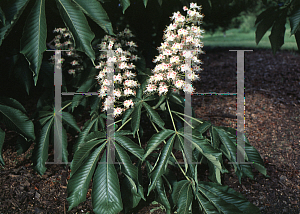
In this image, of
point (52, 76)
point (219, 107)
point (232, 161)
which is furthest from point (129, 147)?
point (219, 107)

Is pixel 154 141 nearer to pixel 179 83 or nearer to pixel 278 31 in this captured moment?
pixel 179 83

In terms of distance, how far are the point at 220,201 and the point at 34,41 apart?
96 cm

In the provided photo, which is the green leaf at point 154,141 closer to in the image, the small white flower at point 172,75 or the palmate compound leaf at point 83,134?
the small white flower at point 172,75

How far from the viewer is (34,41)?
893 millimetres

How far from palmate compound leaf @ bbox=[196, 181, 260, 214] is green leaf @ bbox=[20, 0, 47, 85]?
0.83 meters

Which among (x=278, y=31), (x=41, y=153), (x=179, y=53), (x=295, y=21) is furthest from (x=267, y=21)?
(x=41, y=153)

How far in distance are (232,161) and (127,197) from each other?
1.78ft

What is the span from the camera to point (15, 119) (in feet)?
3.86

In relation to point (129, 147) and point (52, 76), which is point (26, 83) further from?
point (129, 147)

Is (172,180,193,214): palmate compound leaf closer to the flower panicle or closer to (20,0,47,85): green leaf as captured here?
the flower panicle

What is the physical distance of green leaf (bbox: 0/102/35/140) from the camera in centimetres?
117

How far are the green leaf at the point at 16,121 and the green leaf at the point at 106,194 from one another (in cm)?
41

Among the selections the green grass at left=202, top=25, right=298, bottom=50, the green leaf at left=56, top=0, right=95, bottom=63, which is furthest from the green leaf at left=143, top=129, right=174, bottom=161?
the green grass at left=202, top=25, right=298, bottom=50

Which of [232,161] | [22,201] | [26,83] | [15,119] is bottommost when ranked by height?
[22,201]
